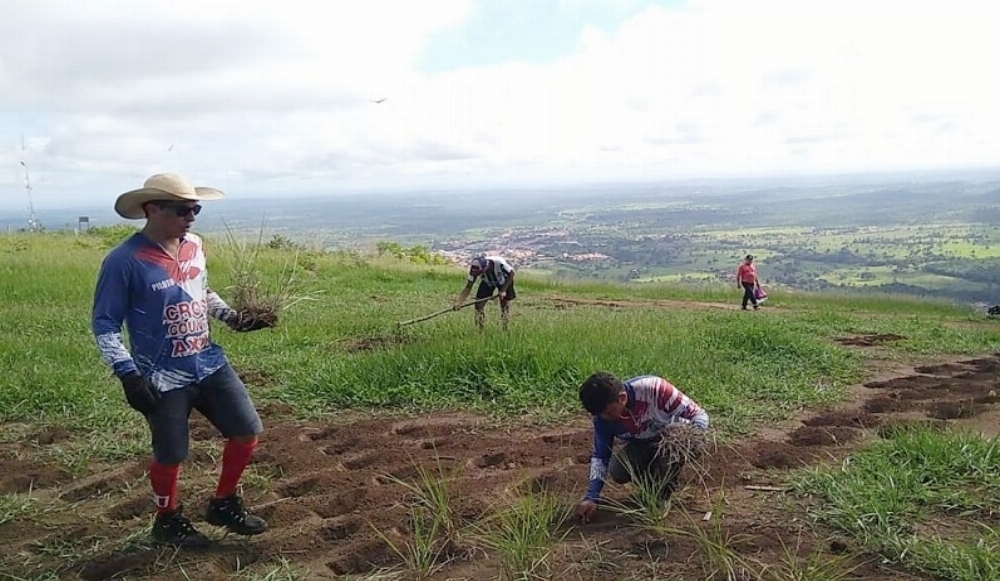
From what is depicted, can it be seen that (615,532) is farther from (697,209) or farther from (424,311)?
(697,209)

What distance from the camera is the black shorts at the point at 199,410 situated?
333 centimetres

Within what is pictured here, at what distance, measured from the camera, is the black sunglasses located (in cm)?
327

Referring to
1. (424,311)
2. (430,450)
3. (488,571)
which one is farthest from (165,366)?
(424,311)

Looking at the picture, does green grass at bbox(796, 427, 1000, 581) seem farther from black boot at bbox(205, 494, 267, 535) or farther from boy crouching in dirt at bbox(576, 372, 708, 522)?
black boot at bbox(205, 494, 267, 535)

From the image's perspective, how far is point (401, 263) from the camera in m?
22.7

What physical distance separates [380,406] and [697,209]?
83.9m

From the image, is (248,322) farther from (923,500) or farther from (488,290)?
(488,290)

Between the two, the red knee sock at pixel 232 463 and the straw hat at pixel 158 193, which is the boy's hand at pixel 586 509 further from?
the straw hat at pixel 158 193

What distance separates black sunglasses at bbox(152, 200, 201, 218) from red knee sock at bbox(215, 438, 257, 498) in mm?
1031

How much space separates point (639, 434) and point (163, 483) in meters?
2.16

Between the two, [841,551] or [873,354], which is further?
[873,354]

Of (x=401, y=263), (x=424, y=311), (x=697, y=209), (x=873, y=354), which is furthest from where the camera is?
(x=697, y=209)

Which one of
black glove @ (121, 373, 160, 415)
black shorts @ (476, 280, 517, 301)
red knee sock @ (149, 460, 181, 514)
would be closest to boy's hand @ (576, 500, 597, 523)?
red knee sock @ (149, 460, 181, 514)

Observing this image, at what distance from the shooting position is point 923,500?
12.1 feet
